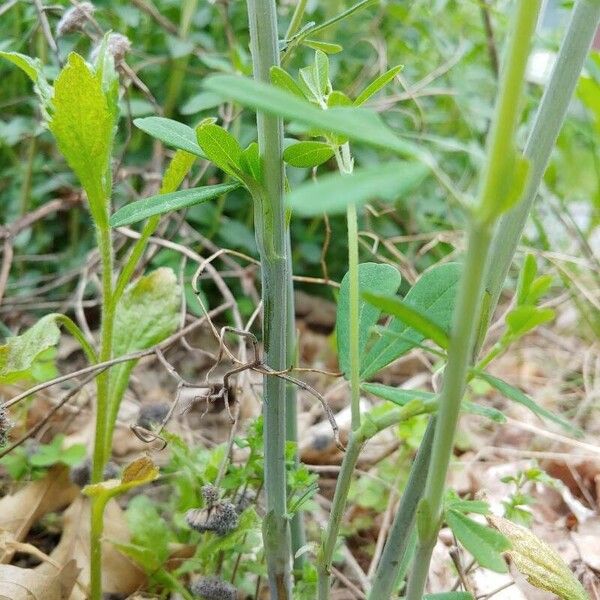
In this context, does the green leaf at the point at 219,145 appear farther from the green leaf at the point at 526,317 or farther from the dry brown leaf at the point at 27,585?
the dry brown leaf at the point at 27,585

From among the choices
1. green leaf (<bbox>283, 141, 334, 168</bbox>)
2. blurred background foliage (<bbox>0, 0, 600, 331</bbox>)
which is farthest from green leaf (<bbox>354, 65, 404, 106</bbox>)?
blurred background foliage (<bbox>0, 0, 600, 331</bbox>)

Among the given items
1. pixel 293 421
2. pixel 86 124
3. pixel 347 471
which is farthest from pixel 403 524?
pixel 86 124

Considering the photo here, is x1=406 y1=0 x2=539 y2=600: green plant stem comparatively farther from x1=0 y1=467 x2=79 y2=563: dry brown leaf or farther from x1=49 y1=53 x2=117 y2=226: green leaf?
x1=0 y1=467 x2=79 y2=563: dry brown leaf

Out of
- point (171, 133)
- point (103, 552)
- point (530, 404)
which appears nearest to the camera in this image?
point (530, 404)

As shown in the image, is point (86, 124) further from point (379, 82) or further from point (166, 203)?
point (379, 82)

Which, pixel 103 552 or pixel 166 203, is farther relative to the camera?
pixel 103 552
